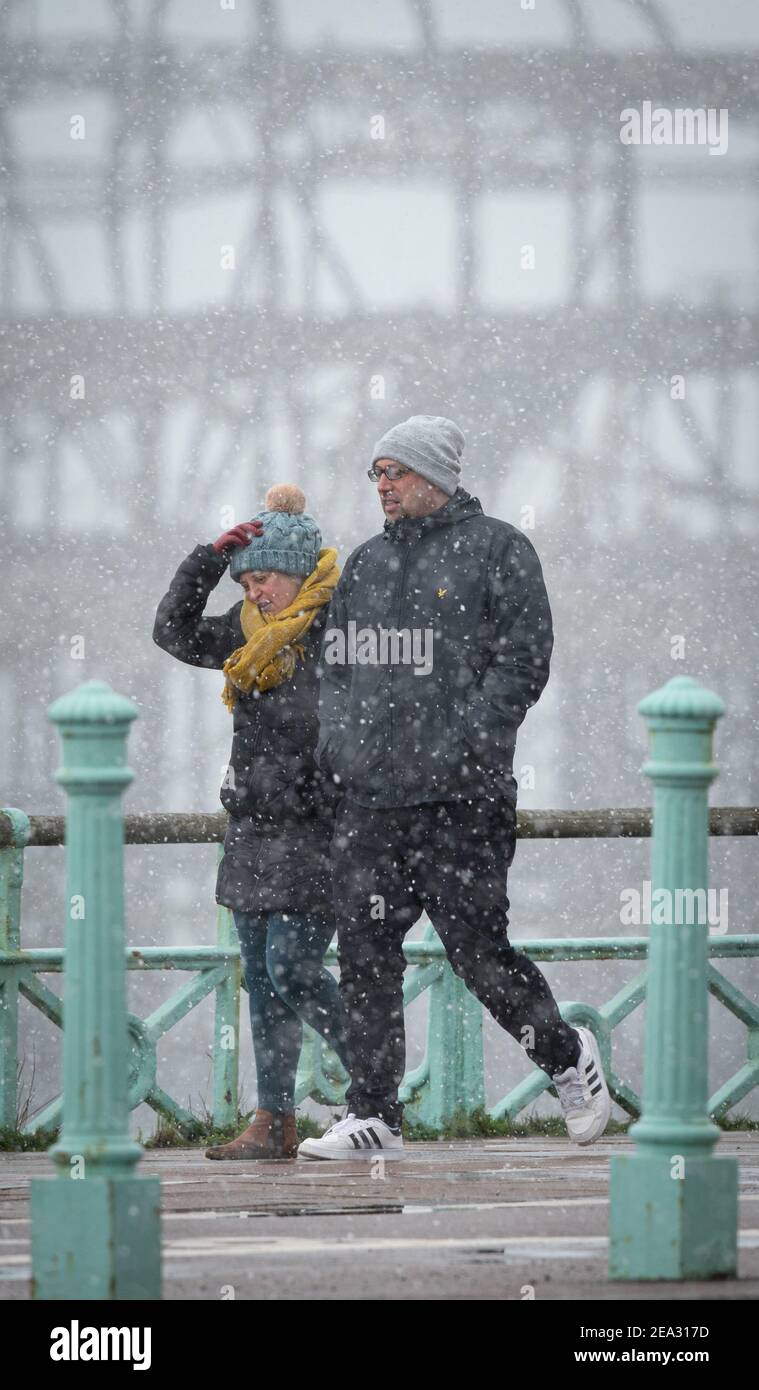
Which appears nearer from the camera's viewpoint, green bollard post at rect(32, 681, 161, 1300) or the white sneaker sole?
green bollard post at rect(32, 681, 161, 1300)

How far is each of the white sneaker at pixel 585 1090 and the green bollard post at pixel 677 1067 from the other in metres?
1.82

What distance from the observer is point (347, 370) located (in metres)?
38.9

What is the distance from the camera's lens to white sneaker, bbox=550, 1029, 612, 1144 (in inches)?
186

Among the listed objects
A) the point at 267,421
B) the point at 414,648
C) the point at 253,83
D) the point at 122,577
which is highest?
the point at 253,83

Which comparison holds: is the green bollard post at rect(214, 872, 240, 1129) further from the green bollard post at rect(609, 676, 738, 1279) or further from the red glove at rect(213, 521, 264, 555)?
the green bollard post at rect(609, 676, 738, 1279)

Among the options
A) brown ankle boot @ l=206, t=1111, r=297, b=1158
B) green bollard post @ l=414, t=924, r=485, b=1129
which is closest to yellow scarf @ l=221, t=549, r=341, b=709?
brown ankle boot @ l=206, t=1111, r=297, b=1158

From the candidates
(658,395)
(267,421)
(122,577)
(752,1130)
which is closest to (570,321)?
(658,395)

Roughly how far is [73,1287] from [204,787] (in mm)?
33395

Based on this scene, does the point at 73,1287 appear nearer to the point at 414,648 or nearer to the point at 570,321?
the point at 414,648

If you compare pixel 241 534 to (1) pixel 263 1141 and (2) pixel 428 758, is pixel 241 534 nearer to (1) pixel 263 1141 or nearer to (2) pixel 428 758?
(2) pixel 428 758

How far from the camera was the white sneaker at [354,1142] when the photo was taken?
475 cm

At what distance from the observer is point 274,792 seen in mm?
5031

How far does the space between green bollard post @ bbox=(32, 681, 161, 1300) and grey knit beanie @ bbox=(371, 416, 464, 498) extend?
213 centimetres

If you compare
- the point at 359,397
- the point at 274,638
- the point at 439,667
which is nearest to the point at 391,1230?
the point at 439,667
